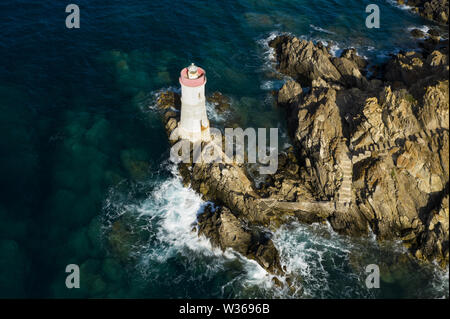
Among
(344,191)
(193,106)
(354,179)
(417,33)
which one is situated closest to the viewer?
(344,191)

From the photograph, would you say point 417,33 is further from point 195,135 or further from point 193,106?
point 193,106

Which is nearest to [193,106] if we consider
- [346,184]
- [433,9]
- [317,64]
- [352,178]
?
[346,184]

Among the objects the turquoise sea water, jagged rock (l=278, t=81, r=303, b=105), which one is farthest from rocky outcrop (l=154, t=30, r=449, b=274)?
jagged rock (l=278, t=81, r=303, b=105)

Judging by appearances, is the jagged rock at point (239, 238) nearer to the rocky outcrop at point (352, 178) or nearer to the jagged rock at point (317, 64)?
the rocky outcrop at point (352, 178)

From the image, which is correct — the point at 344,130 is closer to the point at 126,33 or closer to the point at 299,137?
the point at 299,137

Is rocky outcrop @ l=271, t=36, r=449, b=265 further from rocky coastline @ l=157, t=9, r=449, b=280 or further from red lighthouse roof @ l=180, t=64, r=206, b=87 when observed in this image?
red lighthouse roof @ l=180, t=64, r=206, b=87
